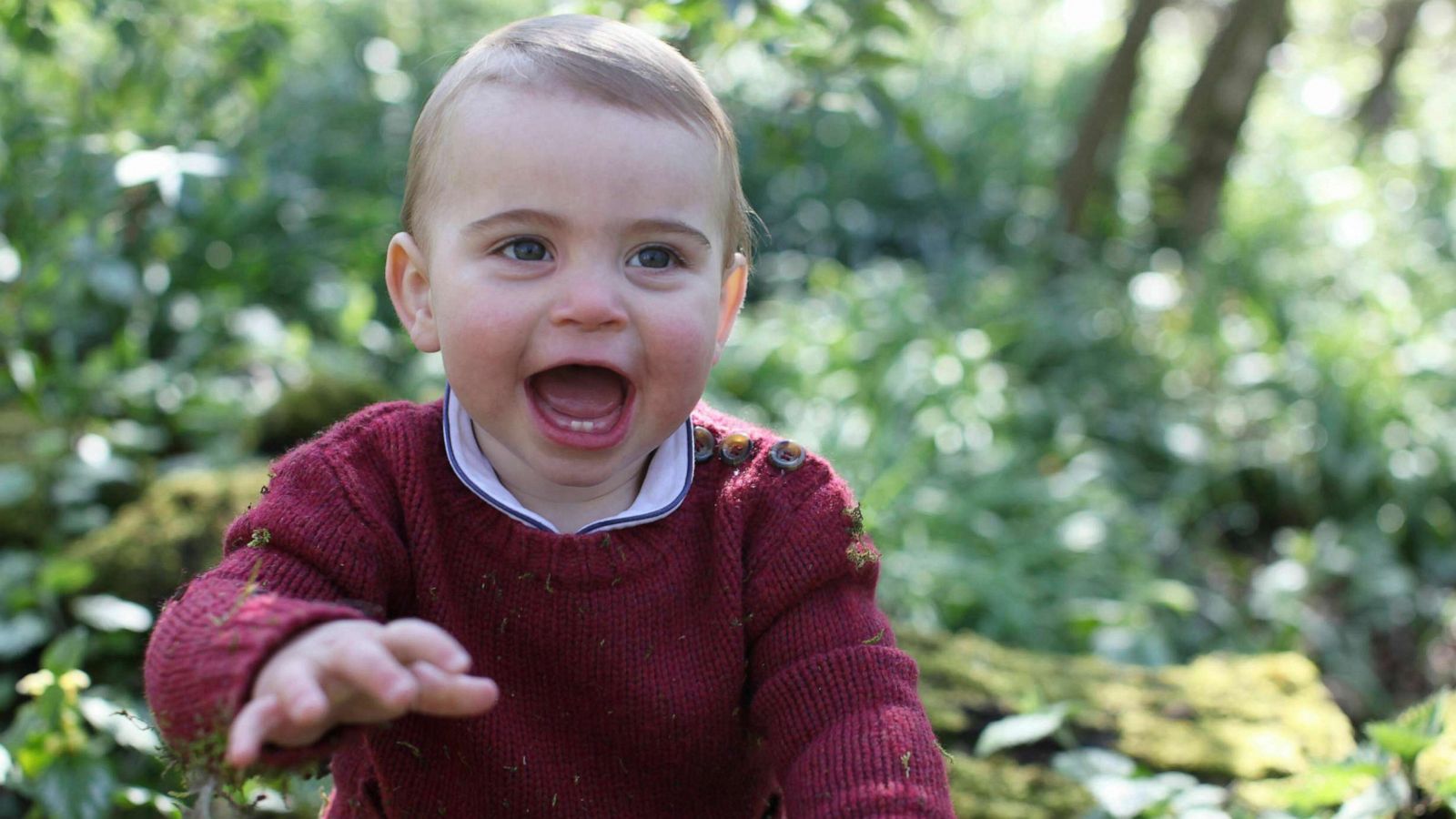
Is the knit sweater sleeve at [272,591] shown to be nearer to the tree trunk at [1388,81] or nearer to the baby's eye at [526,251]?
the baby's eye at [526,251]

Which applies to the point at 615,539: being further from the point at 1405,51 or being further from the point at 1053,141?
the point at 1405,51

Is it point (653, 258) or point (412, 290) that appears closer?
point (653, 258)

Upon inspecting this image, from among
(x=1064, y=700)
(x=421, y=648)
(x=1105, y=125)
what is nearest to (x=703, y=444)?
(x=421, y=648)

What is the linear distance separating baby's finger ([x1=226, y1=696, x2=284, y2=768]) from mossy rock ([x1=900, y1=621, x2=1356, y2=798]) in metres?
1.65

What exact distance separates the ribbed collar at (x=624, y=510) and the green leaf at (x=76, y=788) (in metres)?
1.04

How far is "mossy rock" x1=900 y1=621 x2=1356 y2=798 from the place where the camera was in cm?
260

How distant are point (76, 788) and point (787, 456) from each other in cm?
138

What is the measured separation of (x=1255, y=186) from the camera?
755 cm

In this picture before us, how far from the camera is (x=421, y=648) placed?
1.22 meters

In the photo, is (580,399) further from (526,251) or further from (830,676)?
(830,676)

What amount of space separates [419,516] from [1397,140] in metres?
8.75

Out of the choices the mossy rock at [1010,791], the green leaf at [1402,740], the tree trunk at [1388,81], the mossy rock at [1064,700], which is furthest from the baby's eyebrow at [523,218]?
the tree trunk at [1388,81]

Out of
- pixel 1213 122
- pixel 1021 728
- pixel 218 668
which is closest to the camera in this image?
pixel 218 668

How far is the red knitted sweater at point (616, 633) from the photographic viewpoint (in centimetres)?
159
